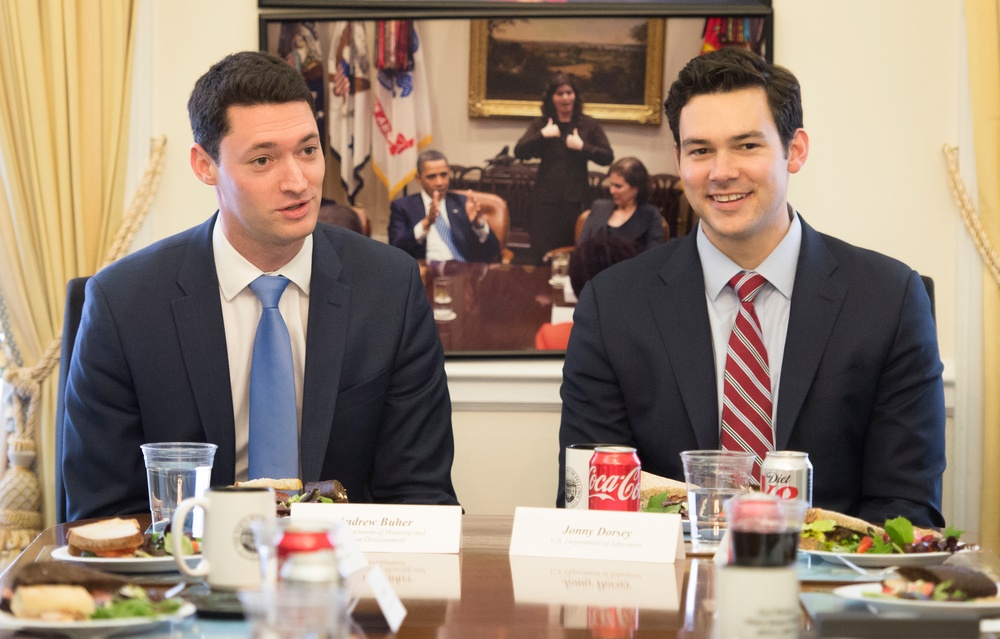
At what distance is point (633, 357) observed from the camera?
258cm

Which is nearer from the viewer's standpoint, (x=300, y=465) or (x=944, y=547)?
(x=944, y=547)

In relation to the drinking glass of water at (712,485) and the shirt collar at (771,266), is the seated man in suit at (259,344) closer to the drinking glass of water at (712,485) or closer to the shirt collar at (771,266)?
the shirt collar at (771,266)

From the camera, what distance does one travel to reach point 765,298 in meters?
2.56

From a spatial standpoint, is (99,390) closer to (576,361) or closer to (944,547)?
(576,361)

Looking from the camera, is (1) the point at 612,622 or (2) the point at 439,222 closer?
(1) the point at 612,622

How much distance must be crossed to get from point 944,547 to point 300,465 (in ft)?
4.24

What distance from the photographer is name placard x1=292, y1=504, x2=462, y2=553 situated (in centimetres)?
174

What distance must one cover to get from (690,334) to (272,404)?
35.5 inches

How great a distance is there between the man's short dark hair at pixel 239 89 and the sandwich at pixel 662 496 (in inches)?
45.5

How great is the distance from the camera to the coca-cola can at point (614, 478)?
1.74 m

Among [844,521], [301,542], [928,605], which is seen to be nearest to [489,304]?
[844,521]

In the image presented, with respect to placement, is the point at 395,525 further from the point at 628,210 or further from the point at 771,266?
the point at 628,210

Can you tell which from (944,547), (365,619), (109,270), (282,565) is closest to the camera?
(282,565)

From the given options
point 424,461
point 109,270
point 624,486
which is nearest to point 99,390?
point 109,270
